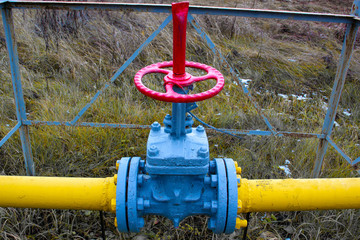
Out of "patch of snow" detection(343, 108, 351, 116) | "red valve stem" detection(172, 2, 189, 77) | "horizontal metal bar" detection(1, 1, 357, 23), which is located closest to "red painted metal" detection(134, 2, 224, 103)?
"red valve stem" detection(172, 2, 189, 77)

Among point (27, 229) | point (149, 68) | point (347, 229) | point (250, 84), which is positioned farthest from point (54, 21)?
point (347, 229)

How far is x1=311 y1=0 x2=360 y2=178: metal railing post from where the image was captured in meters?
1.79

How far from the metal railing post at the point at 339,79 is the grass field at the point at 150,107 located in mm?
250

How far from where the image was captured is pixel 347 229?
1.88 metres

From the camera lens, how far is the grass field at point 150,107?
Answer: 1973 mm

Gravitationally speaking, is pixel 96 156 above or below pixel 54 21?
below

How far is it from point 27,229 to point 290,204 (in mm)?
1653

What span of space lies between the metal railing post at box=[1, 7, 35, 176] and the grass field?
0.43 ft

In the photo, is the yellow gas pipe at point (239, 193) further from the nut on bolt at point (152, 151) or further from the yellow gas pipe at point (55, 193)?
the nut on bolt at point (152, 151)

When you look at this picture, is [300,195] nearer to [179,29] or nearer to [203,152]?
[203,152]

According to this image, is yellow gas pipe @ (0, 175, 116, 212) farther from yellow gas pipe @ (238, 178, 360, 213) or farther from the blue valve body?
yellow gas pipe @ (238, 178, 360, 213)

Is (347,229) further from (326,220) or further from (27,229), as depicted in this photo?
(27,229)

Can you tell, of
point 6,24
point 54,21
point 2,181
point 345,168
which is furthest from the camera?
point 54,21

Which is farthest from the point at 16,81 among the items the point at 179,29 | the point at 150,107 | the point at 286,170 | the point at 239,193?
the point at 286,170
